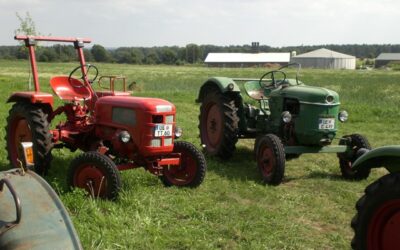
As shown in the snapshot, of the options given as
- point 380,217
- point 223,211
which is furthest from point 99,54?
point 380,217

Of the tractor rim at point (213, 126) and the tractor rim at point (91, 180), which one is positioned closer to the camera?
the tractor rim at point (91, 180)

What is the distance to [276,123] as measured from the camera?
23.3ft

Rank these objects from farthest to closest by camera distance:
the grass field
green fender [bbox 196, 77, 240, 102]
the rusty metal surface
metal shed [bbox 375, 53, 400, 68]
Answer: metal shed [bbox 375, 53, 400, 68]
green fender [bbox 196, 77, 240, 102]
the grass field
the rusty metal surface

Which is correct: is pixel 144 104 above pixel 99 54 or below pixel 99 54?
below

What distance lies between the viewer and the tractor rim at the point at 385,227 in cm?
309

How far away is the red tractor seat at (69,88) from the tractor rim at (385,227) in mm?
4090

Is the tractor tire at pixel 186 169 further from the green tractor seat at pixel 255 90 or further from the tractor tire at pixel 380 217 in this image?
the tractor tire at pixel 380 217

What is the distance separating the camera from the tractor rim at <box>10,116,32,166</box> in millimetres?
6074

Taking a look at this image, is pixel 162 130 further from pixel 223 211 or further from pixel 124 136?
pixel 223 211

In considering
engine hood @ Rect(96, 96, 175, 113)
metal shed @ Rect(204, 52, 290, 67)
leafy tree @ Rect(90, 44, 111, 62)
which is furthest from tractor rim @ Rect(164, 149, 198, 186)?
metal shed @ Rect(204, 52, 290, 67)

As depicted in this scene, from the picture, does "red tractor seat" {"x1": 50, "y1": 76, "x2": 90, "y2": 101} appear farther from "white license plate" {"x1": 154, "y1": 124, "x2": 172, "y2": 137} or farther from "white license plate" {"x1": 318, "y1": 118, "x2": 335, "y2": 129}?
"white license plate" {"x1": 318, "y1": 118, "x2": 335, "y2": 129}

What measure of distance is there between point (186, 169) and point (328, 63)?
101406 mm

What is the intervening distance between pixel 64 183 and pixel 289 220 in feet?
8.38

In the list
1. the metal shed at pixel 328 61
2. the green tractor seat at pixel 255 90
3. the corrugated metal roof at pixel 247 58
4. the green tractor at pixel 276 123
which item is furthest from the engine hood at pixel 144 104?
the corrugated metal roof at pixel 247 58
